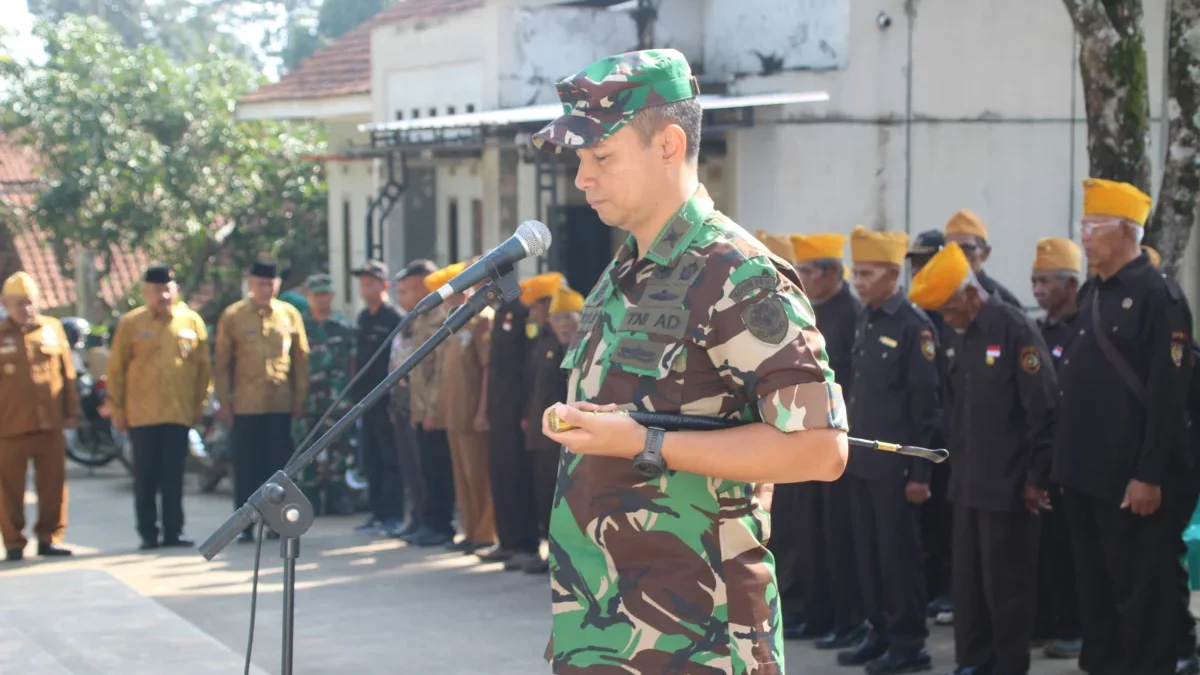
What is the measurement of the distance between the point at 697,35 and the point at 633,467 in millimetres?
11918

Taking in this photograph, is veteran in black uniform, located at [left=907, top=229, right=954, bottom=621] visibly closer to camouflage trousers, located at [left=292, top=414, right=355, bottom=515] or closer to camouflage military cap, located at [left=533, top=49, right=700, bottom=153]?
camouflage military cap, located at [left=533, top=49, right=700, bottom=153]

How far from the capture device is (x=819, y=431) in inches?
122

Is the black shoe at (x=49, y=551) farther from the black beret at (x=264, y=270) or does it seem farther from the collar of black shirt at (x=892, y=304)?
the collar of black shirt at (x=892, y=304)

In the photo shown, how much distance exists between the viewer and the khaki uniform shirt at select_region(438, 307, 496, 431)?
1168cm

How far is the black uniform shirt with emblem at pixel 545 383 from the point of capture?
10.6 meters

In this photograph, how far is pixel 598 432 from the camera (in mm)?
3082

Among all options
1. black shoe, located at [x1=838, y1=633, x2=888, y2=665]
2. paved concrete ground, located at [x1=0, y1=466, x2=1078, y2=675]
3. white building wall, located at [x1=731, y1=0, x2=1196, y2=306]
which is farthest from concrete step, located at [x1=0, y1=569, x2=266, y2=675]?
white building wall, located at [x1=731, y1=0, x2=1196, y2=306]

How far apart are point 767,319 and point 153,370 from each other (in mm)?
9343

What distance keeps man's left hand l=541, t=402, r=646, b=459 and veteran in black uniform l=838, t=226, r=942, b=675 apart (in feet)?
15.4

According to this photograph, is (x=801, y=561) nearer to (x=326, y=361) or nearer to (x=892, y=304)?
(x=892, y=304)

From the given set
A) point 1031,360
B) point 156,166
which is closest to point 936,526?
point 1031,360

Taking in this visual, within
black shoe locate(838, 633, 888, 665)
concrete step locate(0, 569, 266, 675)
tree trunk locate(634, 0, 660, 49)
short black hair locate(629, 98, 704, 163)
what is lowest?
black shoe locate(838, 633, 888, 665)

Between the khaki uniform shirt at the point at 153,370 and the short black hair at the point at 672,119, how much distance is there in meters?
9.09

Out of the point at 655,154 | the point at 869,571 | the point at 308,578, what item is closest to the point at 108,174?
the point at 308,578
